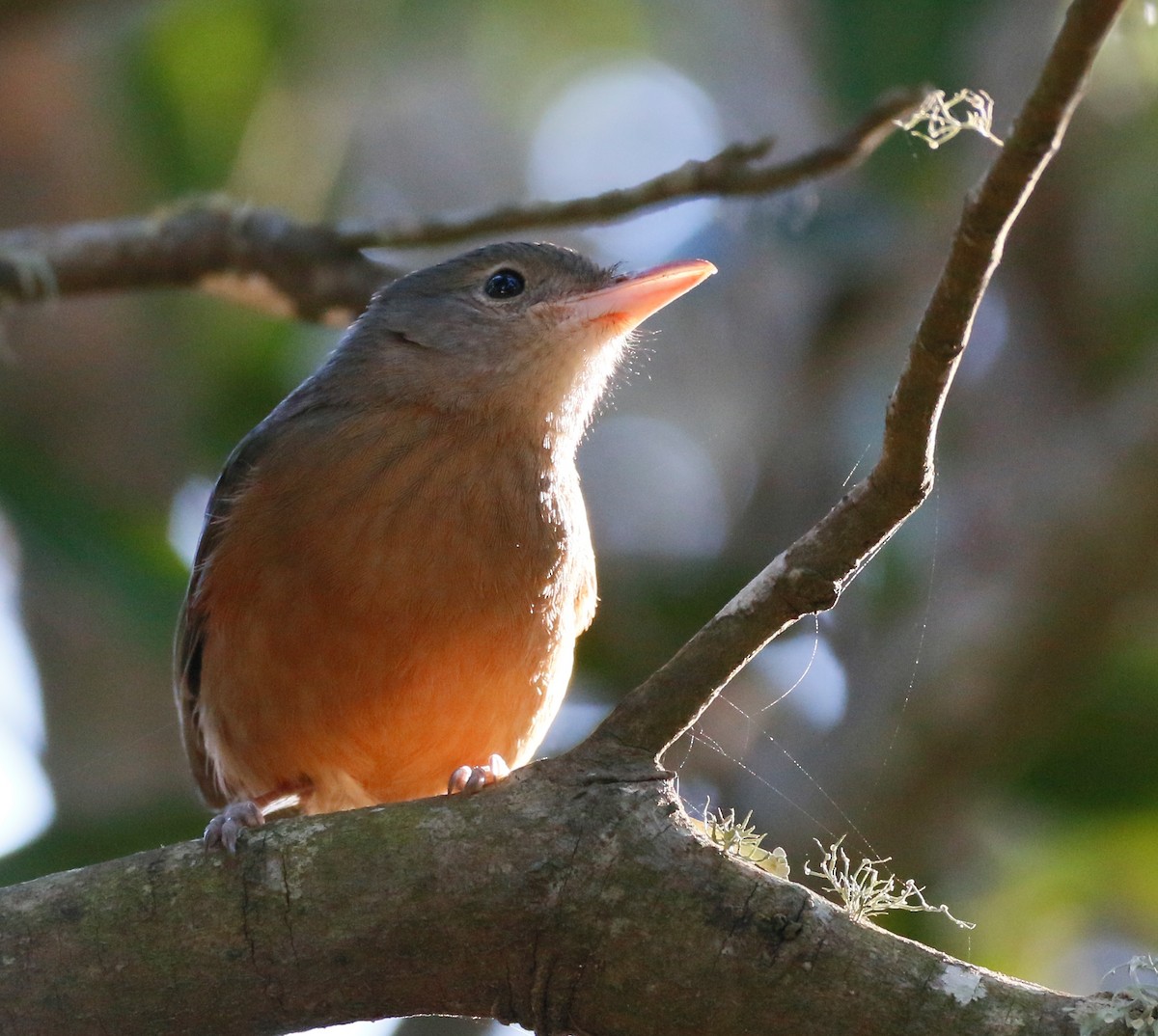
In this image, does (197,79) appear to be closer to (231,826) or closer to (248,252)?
(248,252)

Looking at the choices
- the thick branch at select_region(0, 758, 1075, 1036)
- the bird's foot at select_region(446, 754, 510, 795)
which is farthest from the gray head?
the thick branch at select_region(0, 758, 1075, 1036)

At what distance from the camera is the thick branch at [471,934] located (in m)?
2.93

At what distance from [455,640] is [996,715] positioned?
2735 millimetres

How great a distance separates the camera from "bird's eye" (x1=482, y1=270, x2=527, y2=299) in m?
5.36

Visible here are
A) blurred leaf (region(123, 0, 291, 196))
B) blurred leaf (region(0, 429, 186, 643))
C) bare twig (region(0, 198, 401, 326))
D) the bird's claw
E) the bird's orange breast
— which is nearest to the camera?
the bird's claw

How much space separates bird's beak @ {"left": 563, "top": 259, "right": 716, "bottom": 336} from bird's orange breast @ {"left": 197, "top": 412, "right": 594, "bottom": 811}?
1.78 feet

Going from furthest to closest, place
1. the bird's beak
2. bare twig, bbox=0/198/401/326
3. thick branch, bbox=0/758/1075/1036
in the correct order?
bare twig, bbox=0/198/401/326 → the bird's beak → thick branch, bbox=0/758/1075/1036

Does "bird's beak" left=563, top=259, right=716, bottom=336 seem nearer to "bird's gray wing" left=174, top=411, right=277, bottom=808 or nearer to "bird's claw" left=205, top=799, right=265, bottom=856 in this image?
"bird's gray wing" left=174, top=411, right=277, bottom=808

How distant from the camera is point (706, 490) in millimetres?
9211

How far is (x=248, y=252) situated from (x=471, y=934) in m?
3.28

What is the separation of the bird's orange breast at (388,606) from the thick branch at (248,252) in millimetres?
869

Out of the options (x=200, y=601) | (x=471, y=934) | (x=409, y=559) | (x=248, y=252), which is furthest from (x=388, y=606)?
(x=248, y=252)

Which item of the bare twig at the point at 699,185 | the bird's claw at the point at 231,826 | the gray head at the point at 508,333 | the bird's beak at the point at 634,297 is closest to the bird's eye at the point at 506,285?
the gray head at the point at 508,333

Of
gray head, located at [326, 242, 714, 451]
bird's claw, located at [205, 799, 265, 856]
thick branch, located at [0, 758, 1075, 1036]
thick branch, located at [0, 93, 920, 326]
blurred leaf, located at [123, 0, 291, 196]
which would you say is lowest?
thick branch, located at [0, 758, 1075, 1036]
